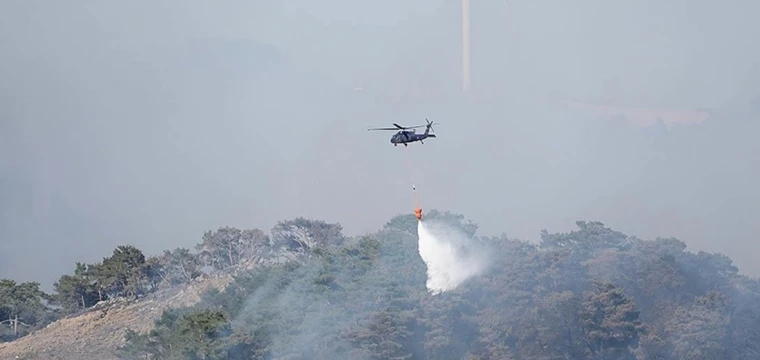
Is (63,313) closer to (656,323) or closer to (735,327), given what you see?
(656,323)

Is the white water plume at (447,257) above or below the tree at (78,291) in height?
below

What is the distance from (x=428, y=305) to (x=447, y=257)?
12954 mm

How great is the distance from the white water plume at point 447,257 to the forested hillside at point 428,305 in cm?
111

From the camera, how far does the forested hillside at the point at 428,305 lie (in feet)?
267

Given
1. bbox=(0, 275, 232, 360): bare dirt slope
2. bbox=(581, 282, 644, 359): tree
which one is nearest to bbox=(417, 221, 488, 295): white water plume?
bbox=(581, 282, 644, 359): tree

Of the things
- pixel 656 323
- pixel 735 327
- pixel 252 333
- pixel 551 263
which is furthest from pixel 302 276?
pixel 735 327

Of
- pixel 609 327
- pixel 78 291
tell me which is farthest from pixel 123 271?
pixel 609 327

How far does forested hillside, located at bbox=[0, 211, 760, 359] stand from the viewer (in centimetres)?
8144

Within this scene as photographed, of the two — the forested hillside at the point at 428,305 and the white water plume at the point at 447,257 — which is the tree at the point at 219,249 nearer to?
the forested hillside at the point at 428,305

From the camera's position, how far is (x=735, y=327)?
311 ft

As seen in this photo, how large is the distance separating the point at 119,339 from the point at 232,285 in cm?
1146

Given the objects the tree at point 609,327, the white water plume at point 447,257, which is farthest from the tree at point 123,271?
the tree at point 609,327

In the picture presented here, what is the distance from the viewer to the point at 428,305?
88438mm

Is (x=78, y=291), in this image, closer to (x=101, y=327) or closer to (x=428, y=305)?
(x=101, y=327)
